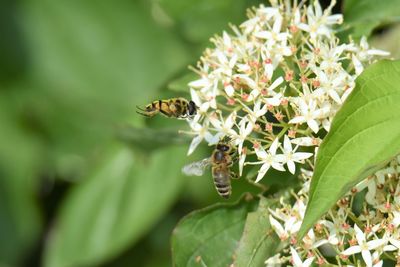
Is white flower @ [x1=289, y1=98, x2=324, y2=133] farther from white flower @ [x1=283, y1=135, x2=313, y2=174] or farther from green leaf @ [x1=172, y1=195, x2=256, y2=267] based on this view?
green leaf @ [x1=172, y1=195, x2=256, y2=267]

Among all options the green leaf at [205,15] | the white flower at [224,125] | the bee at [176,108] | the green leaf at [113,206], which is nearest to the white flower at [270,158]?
the white flower at [224,125]

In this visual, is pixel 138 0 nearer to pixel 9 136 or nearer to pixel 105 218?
pixel 9 136

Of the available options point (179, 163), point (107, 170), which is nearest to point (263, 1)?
point (179, 163)

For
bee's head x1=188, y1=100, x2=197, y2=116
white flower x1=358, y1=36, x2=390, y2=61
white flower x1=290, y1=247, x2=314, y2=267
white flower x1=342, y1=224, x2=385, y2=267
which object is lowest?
white flower x1=342, y1=224, x2=385, y2=267

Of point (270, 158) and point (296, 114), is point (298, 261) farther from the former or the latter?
point (296, 114)

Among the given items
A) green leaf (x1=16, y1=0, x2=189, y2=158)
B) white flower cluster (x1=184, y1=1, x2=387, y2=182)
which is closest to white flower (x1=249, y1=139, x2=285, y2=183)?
white flower cluster (x1=184, y1=1, x2=387, y2=182)

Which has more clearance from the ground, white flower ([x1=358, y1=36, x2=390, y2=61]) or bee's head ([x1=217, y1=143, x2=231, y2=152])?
white flower ([x1=358, y1=36, x2=390, y2=61])

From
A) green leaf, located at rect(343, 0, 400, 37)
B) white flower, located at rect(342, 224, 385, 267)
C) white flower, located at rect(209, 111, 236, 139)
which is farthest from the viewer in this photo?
green leaf, located at rect(343, 0, 400, 37)

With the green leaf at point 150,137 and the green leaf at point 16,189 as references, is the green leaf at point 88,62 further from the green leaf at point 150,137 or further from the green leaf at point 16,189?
the green leaf at point 150,137
